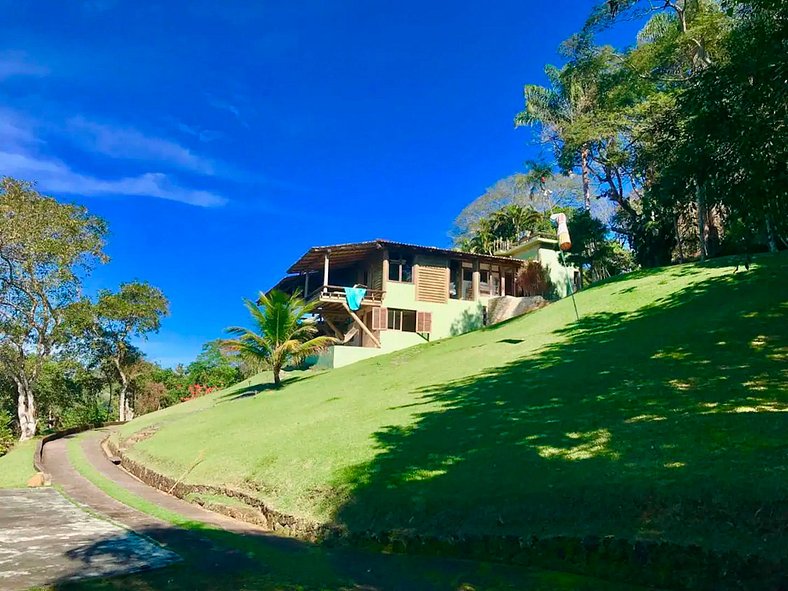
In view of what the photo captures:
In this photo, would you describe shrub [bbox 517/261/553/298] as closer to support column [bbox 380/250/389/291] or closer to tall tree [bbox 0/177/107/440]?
support column [bbox 380/250/389/291]

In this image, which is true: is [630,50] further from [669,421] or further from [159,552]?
[159,552]

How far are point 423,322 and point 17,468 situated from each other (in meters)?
19.7

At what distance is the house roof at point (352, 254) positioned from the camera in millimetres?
29031

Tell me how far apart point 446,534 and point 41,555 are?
4455 millimetres

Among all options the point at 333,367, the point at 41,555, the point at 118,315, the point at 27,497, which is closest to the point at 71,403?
the point at 118,315

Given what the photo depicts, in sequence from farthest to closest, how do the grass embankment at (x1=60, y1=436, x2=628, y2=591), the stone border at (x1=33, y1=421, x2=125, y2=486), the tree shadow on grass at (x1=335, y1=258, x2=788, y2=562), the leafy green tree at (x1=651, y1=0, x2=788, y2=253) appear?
1. the stone border at (x1=33, y1=421, x2=125, y2=486)
2. the leafy green tree at (x1=651, y1=0, x2=788, y2=253)
3. the tree shadow on grass at (x1=335, y1=258, x2=788, y2=562)
4. the grass embankment at (x1=60, y1=436, x2=628, y2=591)

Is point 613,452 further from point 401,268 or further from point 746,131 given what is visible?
point 401,268

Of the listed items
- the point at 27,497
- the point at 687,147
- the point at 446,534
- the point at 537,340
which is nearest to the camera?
the point at 446,534

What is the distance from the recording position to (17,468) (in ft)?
51.3

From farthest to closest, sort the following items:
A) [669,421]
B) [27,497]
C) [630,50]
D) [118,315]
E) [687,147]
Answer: [118,315] < [630,50] < [27,497] < [687,147] < [669,421]

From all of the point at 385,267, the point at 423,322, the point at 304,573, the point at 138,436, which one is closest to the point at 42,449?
the point at 138,436

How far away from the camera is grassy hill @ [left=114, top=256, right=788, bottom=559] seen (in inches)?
202

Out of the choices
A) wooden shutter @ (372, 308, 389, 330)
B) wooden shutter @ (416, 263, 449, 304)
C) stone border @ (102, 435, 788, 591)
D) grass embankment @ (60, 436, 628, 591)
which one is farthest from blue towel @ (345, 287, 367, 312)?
grass embankment @ (60, 436, 628, 591)

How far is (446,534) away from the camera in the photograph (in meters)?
5.71
